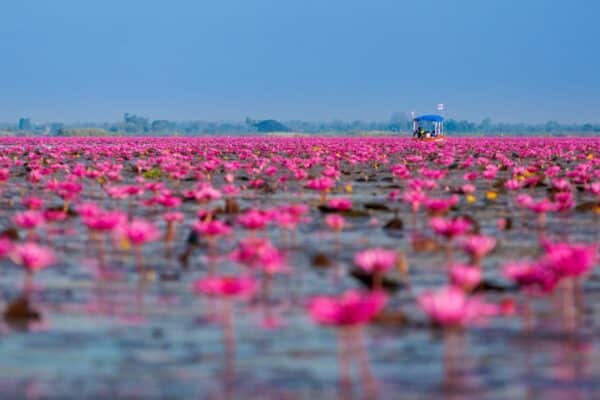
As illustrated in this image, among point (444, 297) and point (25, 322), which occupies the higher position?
point (444, 297)

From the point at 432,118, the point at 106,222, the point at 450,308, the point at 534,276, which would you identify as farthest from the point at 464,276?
the point at 432,118

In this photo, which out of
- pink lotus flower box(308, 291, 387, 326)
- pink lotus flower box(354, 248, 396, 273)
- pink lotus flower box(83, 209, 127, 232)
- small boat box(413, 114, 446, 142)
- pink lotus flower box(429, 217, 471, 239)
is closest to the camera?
pink lotus flower box(308, 291, 387, 326)

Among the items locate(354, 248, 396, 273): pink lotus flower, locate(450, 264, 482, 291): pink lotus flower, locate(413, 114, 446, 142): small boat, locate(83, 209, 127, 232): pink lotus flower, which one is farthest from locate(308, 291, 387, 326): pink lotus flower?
locate(413, 114, 446, 142): small boat

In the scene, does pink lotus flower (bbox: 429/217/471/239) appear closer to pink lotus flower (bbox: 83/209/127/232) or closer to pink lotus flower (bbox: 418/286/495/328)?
pink lotus flower (bbox: 83/209/127/232)

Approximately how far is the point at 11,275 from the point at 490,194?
36.2 ft

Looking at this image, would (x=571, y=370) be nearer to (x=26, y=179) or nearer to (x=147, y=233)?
(x=147, y=233)

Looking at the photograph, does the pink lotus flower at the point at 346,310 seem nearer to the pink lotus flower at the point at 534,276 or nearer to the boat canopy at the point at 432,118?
the pink lotus flower at the point at 534,276

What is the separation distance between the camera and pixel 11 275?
11422 millimetres

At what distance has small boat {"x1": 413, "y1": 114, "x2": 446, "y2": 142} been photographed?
267 feet

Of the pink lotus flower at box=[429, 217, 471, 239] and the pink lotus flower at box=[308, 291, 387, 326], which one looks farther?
the pink lotus flower at box=[429, 217, 471, 239]

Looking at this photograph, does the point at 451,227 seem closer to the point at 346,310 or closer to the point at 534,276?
the point at 534,276

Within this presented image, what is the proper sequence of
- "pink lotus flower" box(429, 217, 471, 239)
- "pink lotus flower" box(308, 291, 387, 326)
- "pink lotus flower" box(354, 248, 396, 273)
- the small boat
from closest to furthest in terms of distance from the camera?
"pink lotus flower" box(308, 291, 387, 326) < "pink lotus flower" box(354, 248, 396, 273) < "pink lotus flower" box(429, 217, 471, 239) < the small boat

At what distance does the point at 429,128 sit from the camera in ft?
312

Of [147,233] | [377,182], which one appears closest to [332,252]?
[147,233]
